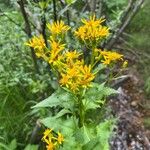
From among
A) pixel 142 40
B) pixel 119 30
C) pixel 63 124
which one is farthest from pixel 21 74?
pixel 142 40

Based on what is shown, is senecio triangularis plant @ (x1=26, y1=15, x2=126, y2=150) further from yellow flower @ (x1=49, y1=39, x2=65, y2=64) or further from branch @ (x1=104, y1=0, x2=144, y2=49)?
branch @ (x1=104, y1=0, x2=144, y2=49)

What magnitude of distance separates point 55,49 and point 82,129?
0.52 meters

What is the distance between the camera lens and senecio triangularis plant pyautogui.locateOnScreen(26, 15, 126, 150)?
2.17 meters

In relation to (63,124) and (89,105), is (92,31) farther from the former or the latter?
(63,124)

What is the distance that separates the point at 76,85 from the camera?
83.8 inches

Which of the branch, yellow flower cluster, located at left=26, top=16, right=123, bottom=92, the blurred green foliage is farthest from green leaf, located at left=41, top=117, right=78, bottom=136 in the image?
the blurred green foliage

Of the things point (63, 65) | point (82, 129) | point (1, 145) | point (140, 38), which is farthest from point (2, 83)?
point (140, 38)

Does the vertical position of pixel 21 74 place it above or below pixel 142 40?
above

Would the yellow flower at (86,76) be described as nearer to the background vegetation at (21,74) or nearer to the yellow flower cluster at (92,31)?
the yellow flower cluster at (92,31)

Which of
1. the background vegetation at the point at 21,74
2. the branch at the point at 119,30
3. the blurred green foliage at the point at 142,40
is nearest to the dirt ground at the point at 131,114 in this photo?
the blurred green foliage at the point at 142,40

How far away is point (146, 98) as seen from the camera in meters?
4.30

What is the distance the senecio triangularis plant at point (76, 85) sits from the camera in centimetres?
217

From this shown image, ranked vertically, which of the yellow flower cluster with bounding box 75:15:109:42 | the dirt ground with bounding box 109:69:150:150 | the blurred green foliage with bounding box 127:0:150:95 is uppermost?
the yellow flower cluster with bounding box 75:15:109:42

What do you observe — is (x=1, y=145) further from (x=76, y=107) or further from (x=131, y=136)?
(x=131, y=136)
